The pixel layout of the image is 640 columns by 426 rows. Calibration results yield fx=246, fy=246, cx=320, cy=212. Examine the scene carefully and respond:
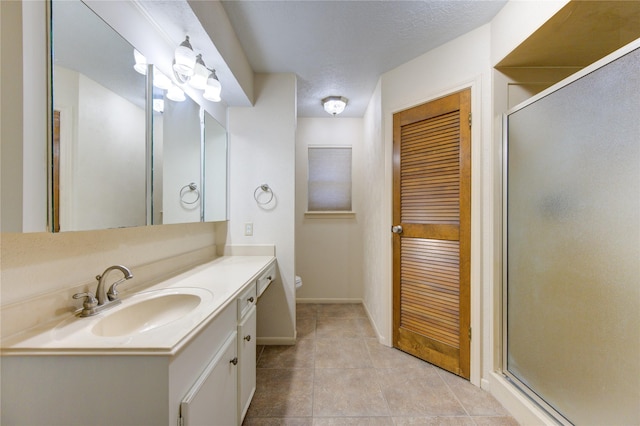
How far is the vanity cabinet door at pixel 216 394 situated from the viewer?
2.60 feet

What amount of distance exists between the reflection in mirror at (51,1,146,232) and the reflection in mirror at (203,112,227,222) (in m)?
0.71

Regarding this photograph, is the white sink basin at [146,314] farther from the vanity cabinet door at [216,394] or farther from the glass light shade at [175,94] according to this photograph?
the glass light shade at [175,94]

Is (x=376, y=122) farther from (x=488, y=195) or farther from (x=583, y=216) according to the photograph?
(x=583, y=216)

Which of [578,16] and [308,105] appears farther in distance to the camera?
[308,105]

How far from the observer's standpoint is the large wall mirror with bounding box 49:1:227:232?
0.81 metres

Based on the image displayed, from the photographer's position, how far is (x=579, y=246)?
1.16 metres

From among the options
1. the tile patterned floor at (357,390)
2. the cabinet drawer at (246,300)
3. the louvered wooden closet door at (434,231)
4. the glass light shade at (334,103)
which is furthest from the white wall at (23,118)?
the glass light shade at (334,103)

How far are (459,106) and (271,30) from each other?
1454 millimetres

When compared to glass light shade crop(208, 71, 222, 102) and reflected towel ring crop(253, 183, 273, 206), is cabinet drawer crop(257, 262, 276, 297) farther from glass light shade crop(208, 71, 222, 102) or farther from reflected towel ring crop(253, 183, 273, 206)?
glass light shade crop(208, 71, 222, 102)

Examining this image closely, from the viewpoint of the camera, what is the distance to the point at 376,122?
2512 mm

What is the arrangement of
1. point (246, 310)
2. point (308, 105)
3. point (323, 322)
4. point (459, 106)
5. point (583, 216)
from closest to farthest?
point (583, 216)
point (246, 310)
point (459, 106)
point (323, 322)
point (308, 105)

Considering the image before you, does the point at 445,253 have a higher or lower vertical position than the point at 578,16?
lower

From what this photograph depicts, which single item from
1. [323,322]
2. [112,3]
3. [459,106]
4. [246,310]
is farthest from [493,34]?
[323,322]

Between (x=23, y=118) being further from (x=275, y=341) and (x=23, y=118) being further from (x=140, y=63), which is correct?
(x=275, y=341)
